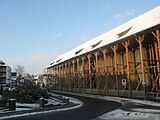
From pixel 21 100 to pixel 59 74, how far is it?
136 ft

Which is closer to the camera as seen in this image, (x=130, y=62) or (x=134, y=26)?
(x=130, y=62)

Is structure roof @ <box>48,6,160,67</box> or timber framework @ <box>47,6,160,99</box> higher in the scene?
structure roof @ <box>48,6,160,67</box>

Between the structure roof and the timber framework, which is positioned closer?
the structure roof

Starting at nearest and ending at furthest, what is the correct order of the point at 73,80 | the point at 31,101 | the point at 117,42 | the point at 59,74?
the point at 31,101 → the point at 117,42 → the point at 73,80 → the point at 59,74

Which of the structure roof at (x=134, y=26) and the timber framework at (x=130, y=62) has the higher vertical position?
the structure roof at (x=134, y=26)

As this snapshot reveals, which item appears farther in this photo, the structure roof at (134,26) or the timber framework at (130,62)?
the timber framework at (130,62)

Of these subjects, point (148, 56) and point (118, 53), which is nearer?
point (148, 56)

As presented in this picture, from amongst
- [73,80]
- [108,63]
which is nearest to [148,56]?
[108,63]

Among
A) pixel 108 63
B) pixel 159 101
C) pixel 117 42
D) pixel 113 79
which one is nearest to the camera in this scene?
pixel 159 101

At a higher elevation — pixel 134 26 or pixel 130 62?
pixel 134 26

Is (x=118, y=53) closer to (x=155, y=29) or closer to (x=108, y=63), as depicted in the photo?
(x=108, y=63)


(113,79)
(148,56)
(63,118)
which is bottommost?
(63,118)

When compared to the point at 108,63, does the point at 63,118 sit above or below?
below

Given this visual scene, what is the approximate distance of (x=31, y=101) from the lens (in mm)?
24859
